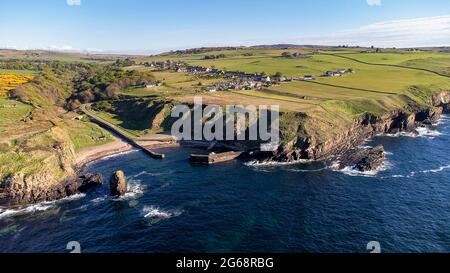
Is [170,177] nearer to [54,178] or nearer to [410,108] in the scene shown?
[54,178]

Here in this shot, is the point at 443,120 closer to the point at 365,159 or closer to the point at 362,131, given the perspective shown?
the point at 362,131

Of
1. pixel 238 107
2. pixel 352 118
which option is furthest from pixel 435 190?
pixel 238 107

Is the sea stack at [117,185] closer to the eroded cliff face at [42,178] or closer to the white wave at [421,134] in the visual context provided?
the eroded cliff face at [42,178]

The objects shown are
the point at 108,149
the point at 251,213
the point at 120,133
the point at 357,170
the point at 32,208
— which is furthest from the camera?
the point at 120,133

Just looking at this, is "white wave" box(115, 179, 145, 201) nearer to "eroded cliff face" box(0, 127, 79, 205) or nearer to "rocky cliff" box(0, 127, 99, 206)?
"rocky cliff" box(0, 127, 99, 206)

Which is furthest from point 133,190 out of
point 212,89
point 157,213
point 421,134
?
point 421,134


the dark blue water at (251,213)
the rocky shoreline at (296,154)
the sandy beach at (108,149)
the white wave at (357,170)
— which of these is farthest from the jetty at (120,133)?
the white wave at (357,170)

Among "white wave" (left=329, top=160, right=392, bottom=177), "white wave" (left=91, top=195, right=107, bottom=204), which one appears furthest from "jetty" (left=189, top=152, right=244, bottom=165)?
"white wave" (left=91, top=195, right=107, bottom=204)
